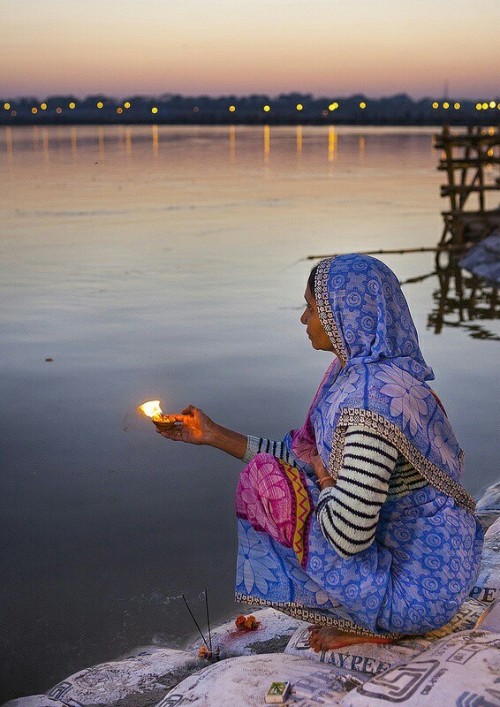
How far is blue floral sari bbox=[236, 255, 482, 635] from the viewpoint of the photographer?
2559 mm

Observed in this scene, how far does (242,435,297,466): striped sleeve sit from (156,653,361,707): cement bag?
2.12 feet

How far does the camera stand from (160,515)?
484 centimetres

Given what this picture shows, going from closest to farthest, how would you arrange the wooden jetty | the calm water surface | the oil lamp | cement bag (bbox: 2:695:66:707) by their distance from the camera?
1. the oil lamp
2. cement bag (bbox: 2:695:66:707)
3. the calm water surface
4. the wooden jetty

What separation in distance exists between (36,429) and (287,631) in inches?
122

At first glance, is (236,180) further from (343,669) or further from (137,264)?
(343,669)

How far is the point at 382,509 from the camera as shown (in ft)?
8.81

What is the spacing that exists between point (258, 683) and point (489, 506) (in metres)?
2.32

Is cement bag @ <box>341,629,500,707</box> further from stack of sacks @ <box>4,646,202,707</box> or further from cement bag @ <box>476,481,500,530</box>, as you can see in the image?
cement bag @ <box>476,481,500,530</box>

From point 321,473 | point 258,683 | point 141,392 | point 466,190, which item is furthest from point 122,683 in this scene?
point 466,190

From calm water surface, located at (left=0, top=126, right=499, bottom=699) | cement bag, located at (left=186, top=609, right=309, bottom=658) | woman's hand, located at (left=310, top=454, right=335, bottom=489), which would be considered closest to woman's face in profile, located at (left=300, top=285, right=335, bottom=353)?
woman's hand, located at (left=310, top=454, right=335, bottom=489)

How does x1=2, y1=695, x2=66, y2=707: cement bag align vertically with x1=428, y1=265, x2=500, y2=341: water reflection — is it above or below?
below

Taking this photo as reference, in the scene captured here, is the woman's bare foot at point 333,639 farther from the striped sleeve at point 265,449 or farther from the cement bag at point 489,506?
the cement bag at point 489,506

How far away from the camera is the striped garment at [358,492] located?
2.43m

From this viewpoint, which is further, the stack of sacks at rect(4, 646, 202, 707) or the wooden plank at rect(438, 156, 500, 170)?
the wooden plank at rect(438, 156, 500, 170)
